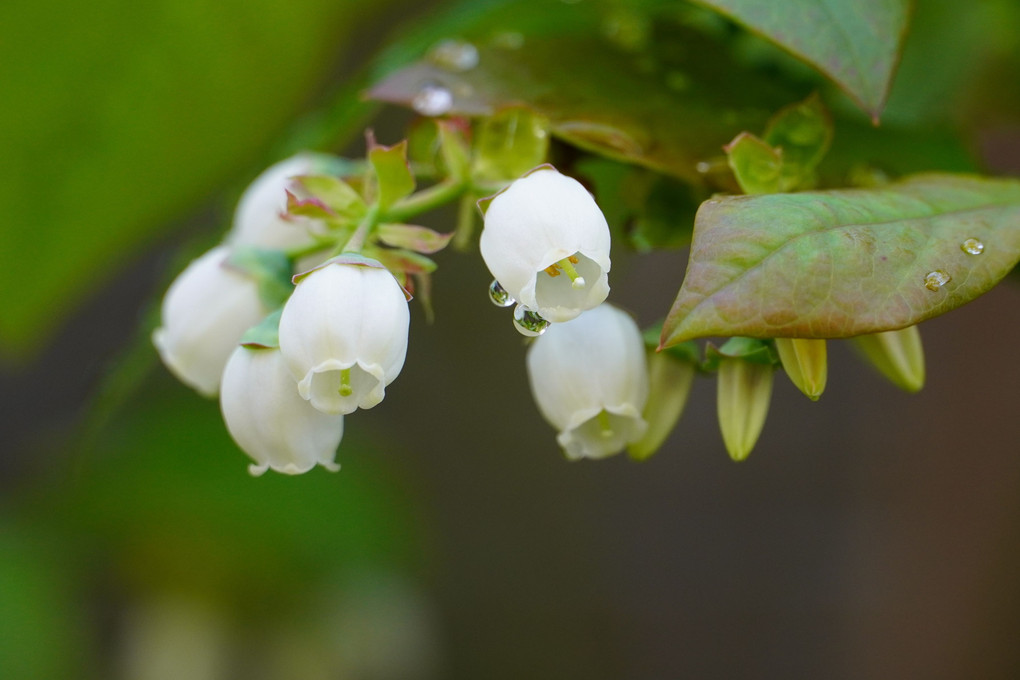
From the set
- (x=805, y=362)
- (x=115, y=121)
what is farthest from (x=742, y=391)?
(x=115, y=121)

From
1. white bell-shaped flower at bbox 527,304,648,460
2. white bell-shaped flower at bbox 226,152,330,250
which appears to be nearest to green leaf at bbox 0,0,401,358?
white bell-shaped flower at bbox 226,152,330,250

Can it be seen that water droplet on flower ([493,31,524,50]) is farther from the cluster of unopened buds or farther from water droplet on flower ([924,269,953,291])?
water droplet on flower ([924,269,953,291])

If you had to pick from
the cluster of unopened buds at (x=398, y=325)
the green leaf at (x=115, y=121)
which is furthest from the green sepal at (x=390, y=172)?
the green leaf at (x=115, y=121)

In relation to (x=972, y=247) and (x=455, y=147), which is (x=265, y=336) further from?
(x=972, y=247)

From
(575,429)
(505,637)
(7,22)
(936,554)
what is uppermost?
(7,22)

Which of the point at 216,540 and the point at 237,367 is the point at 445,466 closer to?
the point at 216,540

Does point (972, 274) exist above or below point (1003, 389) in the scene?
above

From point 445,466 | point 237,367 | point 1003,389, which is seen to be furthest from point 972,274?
point 445,466
